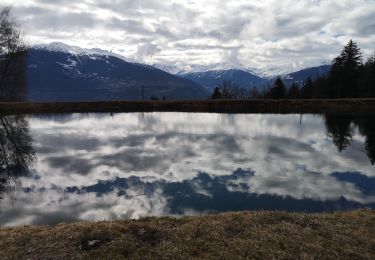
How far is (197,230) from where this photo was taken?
12336 mm

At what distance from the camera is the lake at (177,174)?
17.7 meters

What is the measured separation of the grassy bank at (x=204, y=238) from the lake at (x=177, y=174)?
3.41 meters

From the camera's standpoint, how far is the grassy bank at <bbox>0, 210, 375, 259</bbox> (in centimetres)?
1062

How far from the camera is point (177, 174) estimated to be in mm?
23969

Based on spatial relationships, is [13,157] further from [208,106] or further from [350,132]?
[208,106]

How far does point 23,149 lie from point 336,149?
29.8 m

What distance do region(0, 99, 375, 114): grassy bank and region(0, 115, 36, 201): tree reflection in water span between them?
3792 cm

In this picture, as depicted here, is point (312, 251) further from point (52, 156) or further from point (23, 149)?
point (23, 149)

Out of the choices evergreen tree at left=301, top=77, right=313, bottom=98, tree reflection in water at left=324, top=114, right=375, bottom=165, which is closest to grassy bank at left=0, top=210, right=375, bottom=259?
tree reflection in water at left=324, top=114, right=375, bottom=165

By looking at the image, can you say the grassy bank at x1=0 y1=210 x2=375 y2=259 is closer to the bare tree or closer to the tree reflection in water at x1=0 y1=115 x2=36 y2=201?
the tree reflection in water at x1=0 y1=115 x2=36 y2=201

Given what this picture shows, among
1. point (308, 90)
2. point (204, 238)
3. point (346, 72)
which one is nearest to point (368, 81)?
point (346, 72)

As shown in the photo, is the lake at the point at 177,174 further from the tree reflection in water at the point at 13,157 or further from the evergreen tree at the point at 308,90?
the evergreen tree at the point at 308,90

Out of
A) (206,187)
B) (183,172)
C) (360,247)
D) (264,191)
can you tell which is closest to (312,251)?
(360,247)

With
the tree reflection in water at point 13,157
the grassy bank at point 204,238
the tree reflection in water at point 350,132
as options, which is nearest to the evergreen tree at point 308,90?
the tree reflection in water at point 350,132
